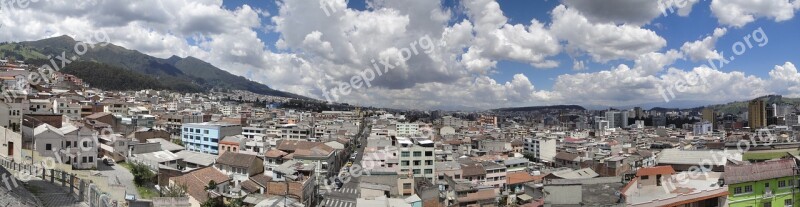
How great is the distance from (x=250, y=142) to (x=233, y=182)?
39.1ft

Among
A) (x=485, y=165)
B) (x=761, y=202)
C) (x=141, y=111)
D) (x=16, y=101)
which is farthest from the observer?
(x=141, y=111)

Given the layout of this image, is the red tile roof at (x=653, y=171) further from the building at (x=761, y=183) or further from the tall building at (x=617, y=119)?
the tall building at (x=617, y=119)

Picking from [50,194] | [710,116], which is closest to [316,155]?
[50,194]

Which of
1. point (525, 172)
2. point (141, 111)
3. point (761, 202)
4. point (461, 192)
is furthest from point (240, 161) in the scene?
point (141, 111)

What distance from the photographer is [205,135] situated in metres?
36.3

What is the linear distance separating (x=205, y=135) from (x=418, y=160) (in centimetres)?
1650

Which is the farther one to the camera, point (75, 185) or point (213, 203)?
point (213, 203)

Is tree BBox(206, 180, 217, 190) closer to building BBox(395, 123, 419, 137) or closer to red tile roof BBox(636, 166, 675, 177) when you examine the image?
red tile roof BBox(636, 166, 675, 177)

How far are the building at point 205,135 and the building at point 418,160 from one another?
14.2 m

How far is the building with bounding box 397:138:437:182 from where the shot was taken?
1131 inches

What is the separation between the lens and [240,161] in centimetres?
2653

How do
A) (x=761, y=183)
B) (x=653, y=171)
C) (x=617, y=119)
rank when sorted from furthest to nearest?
(x=617, y=119), (x=653, y=171), (x=761, y=183)

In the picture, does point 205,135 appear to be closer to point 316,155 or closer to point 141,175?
point 316,155

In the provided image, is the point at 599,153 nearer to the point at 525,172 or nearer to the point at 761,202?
the point at 525,172
